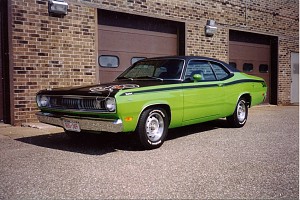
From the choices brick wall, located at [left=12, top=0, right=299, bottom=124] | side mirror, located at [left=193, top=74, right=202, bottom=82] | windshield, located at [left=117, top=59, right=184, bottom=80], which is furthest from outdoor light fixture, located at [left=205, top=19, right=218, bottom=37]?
side mirror, located at [left=193, top=74, right=202, bottom=82]

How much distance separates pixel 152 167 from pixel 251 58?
9.71 meters

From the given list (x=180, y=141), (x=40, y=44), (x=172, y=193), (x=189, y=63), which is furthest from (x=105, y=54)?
(x=172, y=193)

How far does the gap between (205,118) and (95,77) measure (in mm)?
3519

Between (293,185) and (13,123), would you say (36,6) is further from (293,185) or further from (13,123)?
(293,185)

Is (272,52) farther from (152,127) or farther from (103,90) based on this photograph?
(103,90)

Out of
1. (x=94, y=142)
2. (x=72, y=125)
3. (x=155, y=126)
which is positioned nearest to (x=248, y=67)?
(x=155, y=126)

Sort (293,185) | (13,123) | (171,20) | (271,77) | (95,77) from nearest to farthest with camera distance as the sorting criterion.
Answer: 1. (293,185)
2. (13,123)
3. (95,77)
4. (171,20)
5. (271,77)

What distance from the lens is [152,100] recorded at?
14.9 ft

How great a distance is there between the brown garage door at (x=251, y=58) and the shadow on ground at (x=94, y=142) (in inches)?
233

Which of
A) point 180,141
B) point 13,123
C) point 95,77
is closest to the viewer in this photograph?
point 180,141

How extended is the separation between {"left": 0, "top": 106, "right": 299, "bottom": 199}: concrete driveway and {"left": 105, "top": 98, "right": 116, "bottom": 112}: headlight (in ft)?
2.13

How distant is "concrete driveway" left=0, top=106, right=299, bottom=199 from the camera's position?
2914 millimetres

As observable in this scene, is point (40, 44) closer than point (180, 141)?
No

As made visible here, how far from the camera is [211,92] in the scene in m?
5.71
